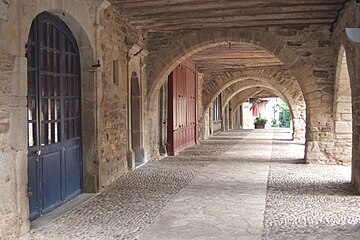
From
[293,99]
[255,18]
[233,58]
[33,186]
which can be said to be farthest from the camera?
[293,99]

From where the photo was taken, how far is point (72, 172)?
522cm

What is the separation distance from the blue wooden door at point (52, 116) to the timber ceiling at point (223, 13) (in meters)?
1.56

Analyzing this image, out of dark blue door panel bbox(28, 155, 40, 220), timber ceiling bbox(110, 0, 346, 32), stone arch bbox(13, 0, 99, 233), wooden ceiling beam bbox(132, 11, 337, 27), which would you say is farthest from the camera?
wooden ceiling beam bbox(132, 11, 337, 27)

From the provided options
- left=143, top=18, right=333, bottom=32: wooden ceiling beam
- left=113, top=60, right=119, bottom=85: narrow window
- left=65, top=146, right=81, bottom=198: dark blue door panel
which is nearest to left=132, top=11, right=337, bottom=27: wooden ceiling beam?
left=143, top=18, right=333, bottom=32: wooden ceiling beam

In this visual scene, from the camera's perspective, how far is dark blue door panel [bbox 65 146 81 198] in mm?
5043

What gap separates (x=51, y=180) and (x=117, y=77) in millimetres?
2469

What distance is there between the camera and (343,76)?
744 cm

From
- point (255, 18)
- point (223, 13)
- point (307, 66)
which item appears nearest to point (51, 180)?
point (223, 13)

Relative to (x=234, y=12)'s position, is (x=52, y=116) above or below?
below

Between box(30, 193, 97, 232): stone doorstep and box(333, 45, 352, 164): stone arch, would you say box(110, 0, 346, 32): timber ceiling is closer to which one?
box(333, 45, 352, 164): stone arch

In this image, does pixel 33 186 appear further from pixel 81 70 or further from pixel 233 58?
pixel 233 58

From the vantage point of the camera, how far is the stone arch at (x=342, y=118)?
7566mm

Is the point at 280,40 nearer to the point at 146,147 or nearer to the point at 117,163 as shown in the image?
the point at 146,147

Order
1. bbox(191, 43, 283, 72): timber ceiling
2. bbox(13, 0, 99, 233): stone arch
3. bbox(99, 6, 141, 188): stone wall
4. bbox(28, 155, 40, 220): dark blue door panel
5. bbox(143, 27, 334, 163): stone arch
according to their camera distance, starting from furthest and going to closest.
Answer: bbox(191, 43, 283, 72): timber ceiling → bbox(143, 27, 334, 163): stone arch → bbox(99, 6, 141, 188): stone wall → bbox(28, 155, 40, 220): dark blue door panel → bbox(13, 0, 99, 233): stone arch
